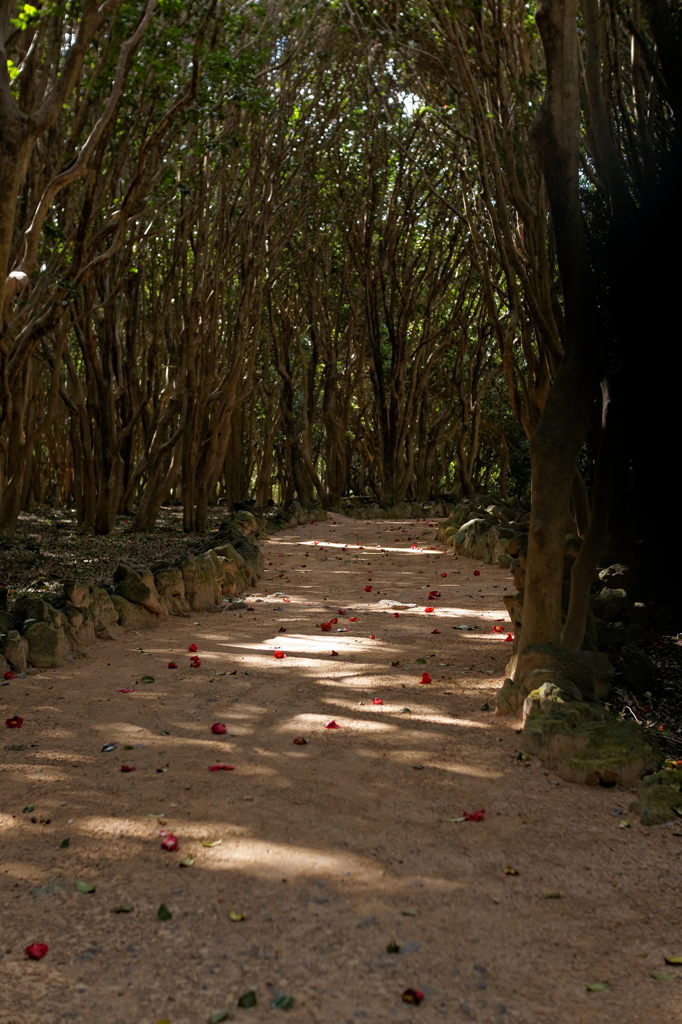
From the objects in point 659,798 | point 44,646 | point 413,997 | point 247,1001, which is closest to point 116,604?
point 44,646

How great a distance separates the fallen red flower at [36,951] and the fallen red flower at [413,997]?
1.08m

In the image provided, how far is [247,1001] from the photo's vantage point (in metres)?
2.26

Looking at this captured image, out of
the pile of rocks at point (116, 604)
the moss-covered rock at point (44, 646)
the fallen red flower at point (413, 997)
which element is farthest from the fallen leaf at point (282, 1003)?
the moss-covered rock at point (44, 646)

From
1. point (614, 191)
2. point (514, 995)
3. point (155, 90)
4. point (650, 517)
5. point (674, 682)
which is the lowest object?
point (514, 995)

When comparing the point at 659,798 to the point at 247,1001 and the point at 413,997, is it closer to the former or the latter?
the point at 413,997

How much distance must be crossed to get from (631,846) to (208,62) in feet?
29.7

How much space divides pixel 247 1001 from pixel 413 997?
465mm

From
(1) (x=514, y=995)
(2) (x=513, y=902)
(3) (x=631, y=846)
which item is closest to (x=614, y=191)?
(3) (x=631, y=846)

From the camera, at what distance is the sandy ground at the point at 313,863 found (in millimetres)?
2348

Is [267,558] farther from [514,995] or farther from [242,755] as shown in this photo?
[514,995]

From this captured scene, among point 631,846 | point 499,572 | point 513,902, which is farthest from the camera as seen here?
point 499,572

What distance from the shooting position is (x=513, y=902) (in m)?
2.81

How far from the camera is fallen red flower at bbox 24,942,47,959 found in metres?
2.43

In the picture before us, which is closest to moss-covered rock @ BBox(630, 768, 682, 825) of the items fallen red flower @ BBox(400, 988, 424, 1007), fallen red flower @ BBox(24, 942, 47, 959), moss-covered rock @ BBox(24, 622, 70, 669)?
fallen red flower @ BBox(400, 988, 424, 1007)
